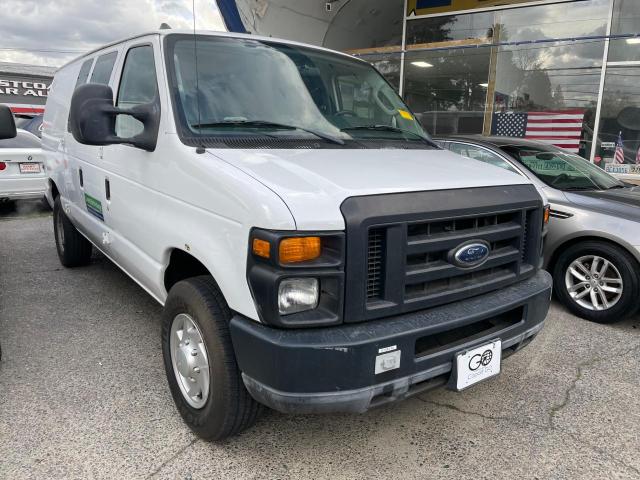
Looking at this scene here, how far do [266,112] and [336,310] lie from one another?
4.56ft

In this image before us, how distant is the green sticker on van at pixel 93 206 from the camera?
396 cm

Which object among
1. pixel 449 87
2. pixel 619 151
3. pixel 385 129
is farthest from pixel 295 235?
pixel 449 87

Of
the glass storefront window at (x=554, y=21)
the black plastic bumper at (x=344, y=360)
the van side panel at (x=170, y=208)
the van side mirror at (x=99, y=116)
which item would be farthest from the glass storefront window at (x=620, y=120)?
the van side mirror at (x=99, y=116)

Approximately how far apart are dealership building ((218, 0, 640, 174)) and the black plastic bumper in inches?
345

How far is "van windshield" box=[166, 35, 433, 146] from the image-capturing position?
2850 millimetres

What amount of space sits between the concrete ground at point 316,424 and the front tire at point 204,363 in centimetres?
20

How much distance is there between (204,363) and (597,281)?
11.6ft

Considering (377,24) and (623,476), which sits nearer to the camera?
(623,476)

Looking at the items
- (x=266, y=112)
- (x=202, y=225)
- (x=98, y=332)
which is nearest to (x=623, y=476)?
(x=202, y=225)

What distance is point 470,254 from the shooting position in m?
2.44

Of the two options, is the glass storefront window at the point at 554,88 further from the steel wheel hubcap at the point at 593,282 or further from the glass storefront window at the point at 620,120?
the steel wheel hubcap at the point at 593,282

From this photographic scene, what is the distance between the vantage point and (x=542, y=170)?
5168mm

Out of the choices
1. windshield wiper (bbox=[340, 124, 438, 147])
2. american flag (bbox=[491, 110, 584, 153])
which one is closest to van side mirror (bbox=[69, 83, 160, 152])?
windshield wiper (bbox=[340, 124, 438, 147])

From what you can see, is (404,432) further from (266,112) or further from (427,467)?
(266,112)
